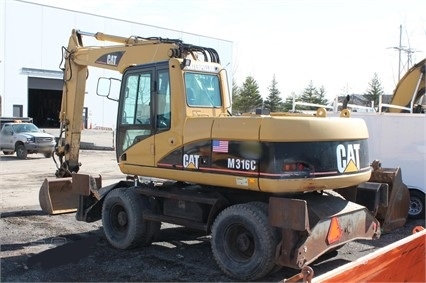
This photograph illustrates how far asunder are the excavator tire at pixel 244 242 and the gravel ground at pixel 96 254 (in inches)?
8.0

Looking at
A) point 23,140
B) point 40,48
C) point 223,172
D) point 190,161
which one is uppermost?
point 40,48

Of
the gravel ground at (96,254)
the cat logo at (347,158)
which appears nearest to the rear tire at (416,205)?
the gravel ground at (96,254)

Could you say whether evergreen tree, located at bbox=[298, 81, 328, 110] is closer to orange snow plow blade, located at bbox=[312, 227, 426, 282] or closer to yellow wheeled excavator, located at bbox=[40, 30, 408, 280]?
yellow wheeled excavator, located at bbox=[40, 30, 408, 280]

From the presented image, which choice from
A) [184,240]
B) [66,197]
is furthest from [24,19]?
[184,240]

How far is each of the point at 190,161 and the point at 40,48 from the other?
4146 cm

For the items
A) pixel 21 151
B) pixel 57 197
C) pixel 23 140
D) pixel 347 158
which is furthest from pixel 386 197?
pixel 21 151

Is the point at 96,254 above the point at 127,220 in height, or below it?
below

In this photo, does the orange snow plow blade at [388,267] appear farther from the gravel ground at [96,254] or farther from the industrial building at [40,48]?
the industrial building at [40,48]

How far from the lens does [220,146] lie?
6.79 metres

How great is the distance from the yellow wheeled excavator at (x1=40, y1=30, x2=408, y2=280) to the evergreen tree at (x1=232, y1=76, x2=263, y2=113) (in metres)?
47.6

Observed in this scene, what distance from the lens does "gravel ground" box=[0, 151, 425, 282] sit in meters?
6.57

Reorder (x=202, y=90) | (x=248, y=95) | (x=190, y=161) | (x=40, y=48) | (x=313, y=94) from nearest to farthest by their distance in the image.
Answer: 1. (x=190, y=161)
2. (x=202, y=90)
3. (x=40, y=48)
4. (x=248, y=95)
5. (x=313, y=94)

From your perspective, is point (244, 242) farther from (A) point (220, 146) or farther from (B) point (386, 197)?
(B) point (386, 197)

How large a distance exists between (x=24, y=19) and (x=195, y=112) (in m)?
40.4
